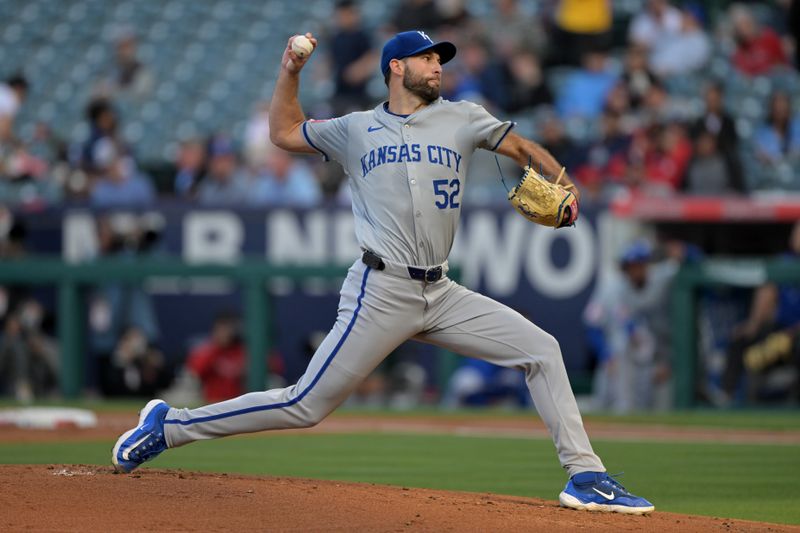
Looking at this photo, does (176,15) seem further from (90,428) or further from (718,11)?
(90,428)

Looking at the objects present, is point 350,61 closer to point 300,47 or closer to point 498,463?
point 498,463

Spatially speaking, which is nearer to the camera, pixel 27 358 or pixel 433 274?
pixel 433 274

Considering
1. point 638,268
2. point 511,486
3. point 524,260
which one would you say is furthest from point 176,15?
point 511,486

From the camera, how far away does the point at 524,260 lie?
13109mm

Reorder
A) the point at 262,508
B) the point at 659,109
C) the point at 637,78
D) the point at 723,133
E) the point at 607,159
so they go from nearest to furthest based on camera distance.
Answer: the point at 262,508
the point at 723,133
the point at 607,159
the point at 659,109
the point at 637,78

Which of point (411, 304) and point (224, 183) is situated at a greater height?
point (224, 183)

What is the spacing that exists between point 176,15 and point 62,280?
24.5 feet

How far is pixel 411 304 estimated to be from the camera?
567 cm

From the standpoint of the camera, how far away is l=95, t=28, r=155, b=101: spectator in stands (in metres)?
18.1

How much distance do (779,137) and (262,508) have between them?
973 cm

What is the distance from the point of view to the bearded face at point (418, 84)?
5805 mm

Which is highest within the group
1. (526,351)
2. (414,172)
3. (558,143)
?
(558,143)

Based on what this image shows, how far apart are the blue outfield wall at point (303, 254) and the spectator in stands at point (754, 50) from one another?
3171 mm

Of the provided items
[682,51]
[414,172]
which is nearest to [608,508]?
[414,172]
